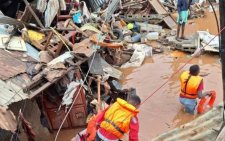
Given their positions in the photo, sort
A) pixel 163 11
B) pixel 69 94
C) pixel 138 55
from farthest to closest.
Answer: pixel 163 11 → pixel 138 55 → pixel 69 94

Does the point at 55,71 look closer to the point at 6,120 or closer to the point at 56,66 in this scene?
the point at 56,66

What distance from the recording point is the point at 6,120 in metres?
6.88

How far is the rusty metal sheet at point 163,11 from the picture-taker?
16.5 m

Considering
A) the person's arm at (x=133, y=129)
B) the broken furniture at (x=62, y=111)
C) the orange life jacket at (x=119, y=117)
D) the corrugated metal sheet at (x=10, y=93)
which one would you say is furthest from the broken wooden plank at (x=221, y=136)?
the broken furniture at (x=62, y=111)

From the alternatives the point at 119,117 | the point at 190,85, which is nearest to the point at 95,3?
the point at 190,85

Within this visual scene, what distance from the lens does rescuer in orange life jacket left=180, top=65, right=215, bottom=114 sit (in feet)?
28.8

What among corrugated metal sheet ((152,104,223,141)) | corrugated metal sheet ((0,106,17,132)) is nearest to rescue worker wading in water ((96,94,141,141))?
corrugated metal sheet ((152,104,223,141))

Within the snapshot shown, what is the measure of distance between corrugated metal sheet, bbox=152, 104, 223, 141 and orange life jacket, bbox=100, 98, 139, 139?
4.82 feet

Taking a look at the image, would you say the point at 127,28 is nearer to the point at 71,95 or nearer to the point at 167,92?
the point at 167,92

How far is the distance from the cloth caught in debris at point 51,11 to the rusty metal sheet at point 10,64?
8.43 ft

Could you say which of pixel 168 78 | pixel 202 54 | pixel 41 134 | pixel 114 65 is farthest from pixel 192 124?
pixel 202 54

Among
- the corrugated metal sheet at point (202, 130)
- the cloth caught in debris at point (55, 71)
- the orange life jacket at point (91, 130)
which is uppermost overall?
the corrugated metal sheet at point (202, 130)

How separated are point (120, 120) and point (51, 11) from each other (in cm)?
757

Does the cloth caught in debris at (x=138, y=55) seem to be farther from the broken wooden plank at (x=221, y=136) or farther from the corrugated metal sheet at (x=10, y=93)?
the broken wooden plank at (x=221, y=136)
